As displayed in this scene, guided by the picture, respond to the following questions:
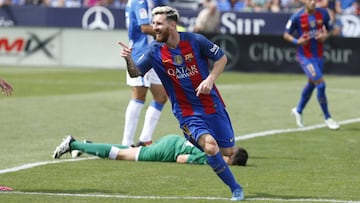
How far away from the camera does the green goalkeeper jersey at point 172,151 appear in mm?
12398

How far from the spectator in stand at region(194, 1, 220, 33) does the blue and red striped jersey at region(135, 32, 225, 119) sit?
20.2 metres

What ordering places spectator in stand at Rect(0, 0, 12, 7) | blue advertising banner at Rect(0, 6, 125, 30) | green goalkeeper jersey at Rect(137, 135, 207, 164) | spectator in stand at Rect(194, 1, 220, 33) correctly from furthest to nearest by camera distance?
spectator in stand at Rect(0, 0, 12, 7)
blue advertising banner at Rect(0, 6, 125, 30)
spectator in stand at Rect(194, 1, 220, 33)
green goalkeeper jersey at Rect(137, 135, 207, 164)

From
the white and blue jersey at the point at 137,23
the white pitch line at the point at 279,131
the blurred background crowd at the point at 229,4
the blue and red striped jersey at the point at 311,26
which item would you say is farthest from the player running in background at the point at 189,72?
the blurred background crowd at the point at 229,4

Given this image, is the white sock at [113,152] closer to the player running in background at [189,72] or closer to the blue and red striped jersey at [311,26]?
the player running in background at [189,72]

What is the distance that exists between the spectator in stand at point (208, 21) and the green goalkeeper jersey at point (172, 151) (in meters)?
17.9

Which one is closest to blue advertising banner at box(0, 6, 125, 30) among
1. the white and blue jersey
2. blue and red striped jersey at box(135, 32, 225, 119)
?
the white and blue jersey

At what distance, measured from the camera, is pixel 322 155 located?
44.0 ft

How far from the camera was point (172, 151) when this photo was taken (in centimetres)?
1248

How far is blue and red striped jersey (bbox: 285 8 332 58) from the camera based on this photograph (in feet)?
56.7

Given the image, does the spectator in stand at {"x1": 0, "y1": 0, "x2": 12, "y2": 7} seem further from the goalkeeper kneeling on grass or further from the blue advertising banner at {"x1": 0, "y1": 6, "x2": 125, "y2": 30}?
the goalkeeper kneeling on grass

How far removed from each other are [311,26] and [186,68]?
757 cm

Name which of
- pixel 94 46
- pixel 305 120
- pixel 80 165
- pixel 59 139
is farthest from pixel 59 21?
pixel 80 165

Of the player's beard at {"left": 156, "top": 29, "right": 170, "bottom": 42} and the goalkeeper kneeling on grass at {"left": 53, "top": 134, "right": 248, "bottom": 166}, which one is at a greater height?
the player's beard at {"left": 156, "top": 29, "right": 170, "bottom": 42}

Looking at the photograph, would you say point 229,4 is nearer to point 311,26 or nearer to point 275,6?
point 275,6
